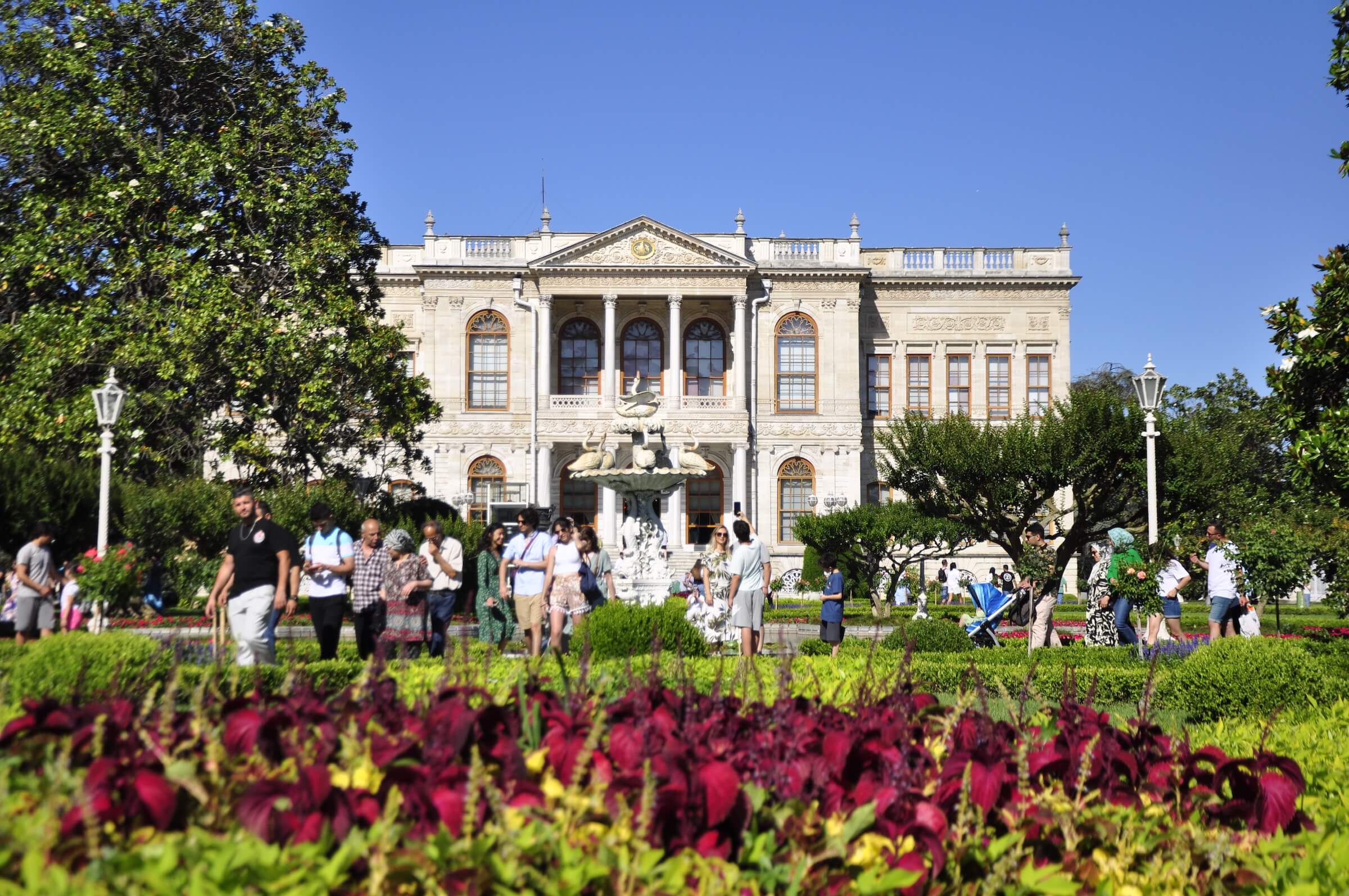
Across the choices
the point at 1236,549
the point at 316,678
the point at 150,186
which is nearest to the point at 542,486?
the point at 150,186

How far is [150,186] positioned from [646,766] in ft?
61.9

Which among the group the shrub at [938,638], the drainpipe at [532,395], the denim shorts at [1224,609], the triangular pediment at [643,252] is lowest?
the shrub at [938,638]

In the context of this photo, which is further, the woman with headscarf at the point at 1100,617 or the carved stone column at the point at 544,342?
the carved stone column at the point at 544,342

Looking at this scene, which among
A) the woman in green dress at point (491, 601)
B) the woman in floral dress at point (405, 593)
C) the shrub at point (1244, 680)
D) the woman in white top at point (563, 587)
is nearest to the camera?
the shrub at point (1244, 680)

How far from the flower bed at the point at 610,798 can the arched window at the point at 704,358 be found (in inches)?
1473

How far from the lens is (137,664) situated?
6.29m

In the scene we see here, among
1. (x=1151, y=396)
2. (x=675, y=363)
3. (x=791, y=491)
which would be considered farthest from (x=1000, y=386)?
(x=1151, y=396)

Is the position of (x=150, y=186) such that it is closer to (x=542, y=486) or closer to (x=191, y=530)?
(x=191, y=530)

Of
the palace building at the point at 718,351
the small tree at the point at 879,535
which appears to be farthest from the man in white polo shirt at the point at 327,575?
the palace building at the point at 718,351

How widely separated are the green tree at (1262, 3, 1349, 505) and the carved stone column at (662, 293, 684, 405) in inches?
1114

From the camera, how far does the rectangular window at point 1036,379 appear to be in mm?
41219

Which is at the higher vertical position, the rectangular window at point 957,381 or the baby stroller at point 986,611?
the rectangular window at point 957,381

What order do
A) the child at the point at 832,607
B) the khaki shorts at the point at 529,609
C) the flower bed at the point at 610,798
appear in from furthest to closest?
the child at the point at 832,607 < the khaki shorts at the point at 529,609 < the flower bed at the point at 610,798

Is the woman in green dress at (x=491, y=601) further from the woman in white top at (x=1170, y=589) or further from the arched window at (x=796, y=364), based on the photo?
the arched window at (x=796, y=364)
